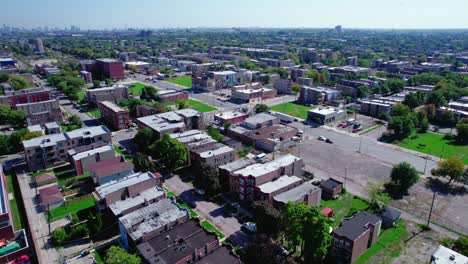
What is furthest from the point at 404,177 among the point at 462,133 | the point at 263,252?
the point at 462,133

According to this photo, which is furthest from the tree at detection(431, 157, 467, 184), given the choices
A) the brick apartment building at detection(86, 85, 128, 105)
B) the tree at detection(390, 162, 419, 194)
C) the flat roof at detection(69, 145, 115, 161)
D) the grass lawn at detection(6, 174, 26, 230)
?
the brick apartment building at detection(86, 85, 128, 105)

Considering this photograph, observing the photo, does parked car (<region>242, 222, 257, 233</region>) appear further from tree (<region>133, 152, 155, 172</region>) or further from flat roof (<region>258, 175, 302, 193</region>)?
tree (<region>133, 152, 155, 172</region>)

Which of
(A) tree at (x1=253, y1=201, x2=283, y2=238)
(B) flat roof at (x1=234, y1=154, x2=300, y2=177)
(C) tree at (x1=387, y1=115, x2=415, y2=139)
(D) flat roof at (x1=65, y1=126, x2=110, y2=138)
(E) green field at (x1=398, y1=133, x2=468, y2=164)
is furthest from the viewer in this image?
(C) tree at (x1=387, y1=115, x2=415, y2=139)

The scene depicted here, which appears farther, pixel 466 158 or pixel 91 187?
pixel 466 158

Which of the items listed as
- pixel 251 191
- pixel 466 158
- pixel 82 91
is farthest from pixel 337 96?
pixel 82 91

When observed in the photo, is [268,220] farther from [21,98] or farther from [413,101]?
[21,98]

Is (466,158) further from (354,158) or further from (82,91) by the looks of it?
(82,91)
